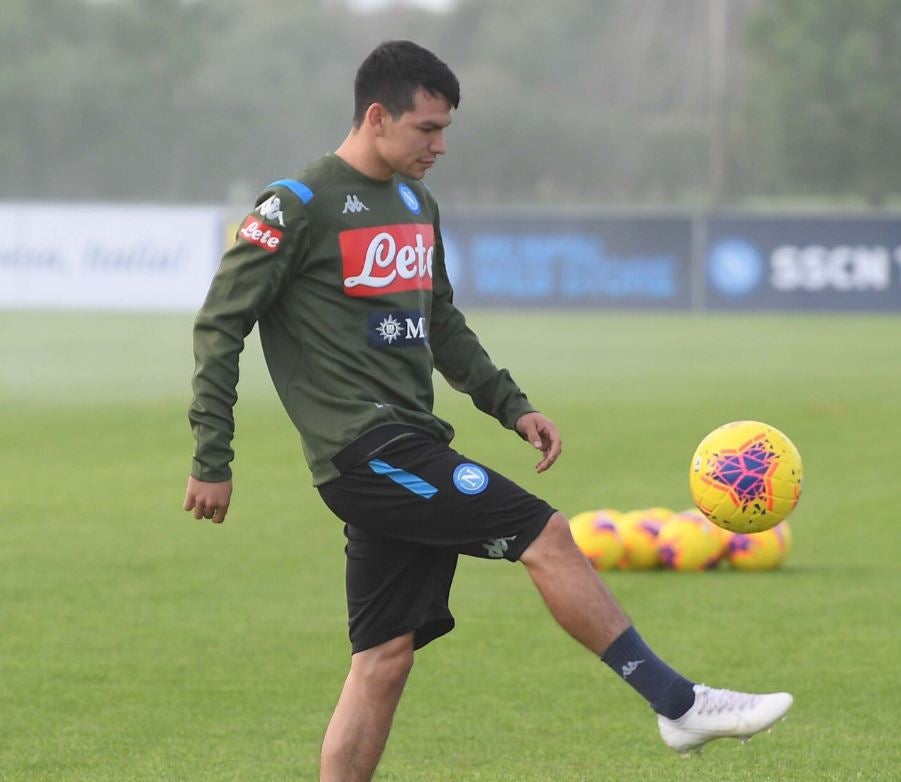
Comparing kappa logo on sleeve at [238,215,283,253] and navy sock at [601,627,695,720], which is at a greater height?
kappa logo on sleeve at [238,215,283,253]

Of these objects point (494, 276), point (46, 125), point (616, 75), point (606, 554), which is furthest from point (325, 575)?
point (616, 75)

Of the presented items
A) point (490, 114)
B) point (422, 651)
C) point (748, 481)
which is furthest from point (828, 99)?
point (748, 481)

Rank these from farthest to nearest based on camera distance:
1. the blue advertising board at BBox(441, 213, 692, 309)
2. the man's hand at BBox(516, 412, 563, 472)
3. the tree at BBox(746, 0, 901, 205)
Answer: the tree at BBox(746, 0, 901, 205) < the blue advertising board at BBox(441, 213, 692, 309) < the man's hand at BBox(516, 412, 563, 472)

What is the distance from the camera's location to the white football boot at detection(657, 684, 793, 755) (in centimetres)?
505

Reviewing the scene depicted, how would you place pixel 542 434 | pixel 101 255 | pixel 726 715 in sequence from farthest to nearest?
pixel 101 255 → pixel 542 434 → pixel 726 715

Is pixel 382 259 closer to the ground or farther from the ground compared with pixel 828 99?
closer to the ground

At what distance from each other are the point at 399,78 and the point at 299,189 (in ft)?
1.33

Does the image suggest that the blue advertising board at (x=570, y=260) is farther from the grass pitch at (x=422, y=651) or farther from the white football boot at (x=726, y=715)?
the white football boot at (x=726, y=715)

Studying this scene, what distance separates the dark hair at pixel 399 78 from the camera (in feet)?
17.4

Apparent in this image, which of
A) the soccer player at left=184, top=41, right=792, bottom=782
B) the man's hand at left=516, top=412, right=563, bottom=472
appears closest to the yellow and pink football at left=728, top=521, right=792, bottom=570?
the man's hand at left=516, top=412, right=563, bottom=472

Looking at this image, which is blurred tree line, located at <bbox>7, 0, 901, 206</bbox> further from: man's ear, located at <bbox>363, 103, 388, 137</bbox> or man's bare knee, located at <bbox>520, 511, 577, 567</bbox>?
man's bare knee, located at <bbox>520, 511, 577, 567</bbox>

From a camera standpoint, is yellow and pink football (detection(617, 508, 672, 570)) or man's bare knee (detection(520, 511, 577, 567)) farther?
yellow and pink football (detection(617, 508, 672, 570))

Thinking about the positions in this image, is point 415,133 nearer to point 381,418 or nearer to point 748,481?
point 381,418

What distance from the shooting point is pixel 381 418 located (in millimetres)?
5285
